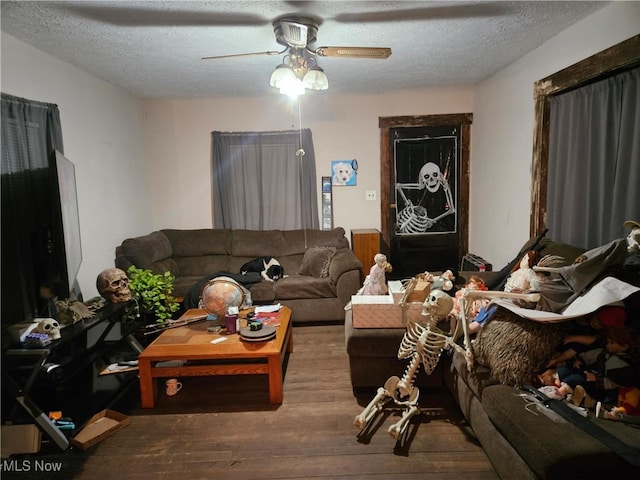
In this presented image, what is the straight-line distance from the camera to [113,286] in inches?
122

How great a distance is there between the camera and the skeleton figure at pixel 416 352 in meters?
2.06

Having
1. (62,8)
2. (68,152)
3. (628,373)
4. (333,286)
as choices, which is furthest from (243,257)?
(628,373)

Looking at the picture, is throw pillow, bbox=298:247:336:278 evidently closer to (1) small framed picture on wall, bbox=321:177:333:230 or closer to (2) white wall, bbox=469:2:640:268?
(1) small framed picture on wall, bbox=321:177:333:230

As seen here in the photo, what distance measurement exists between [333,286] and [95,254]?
225 cm

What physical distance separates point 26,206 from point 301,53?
2207 millimetres

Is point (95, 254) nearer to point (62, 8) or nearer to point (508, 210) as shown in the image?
point (62, 8)

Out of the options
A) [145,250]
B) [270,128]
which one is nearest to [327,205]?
[270,128]

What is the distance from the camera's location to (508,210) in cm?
382

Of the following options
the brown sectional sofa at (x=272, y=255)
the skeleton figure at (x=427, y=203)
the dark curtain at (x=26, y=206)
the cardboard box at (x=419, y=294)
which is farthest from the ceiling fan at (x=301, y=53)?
the skeleton figure at (x=427, y=203)

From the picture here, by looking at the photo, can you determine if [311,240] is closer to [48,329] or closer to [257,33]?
[257,33]

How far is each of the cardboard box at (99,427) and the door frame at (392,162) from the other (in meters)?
3.46

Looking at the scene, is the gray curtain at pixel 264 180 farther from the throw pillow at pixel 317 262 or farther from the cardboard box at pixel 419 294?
the cardboard box at pixel 419 294

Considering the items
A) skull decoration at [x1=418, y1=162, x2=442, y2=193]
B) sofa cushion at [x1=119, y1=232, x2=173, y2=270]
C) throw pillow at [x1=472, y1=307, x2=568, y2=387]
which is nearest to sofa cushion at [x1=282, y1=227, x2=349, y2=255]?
skull decoration at [x1=418, y1=162, x2=442, y2=193]

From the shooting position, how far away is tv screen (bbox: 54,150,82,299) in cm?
259
